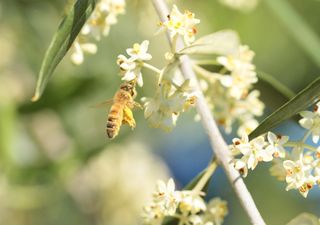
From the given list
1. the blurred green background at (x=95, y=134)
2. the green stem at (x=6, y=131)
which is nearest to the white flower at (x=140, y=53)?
the blurred green background at (x=95, y=134)

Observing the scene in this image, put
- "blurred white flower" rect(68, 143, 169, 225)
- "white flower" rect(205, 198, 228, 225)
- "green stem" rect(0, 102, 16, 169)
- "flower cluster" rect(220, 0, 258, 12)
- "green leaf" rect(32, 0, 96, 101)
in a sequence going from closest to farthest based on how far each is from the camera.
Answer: "green leaf" rect(32, 0, 96, 101), "white flower" rect(205, 198, 228, 225), "flower cluster" rect(220, 0, 258, 12), "green stem" rect(0, 102, 16, 169), "blurred white flower" rect(68, 143, 169, 225)

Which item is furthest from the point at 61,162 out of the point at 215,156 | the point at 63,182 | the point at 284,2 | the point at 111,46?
the point at 215,156

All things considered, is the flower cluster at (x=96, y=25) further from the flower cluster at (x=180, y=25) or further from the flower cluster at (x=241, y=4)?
the flower cluster at (x=241, y=4)

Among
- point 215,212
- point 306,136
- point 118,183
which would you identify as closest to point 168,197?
point 215,212

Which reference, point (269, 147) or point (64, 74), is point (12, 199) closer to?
point (64, 74)

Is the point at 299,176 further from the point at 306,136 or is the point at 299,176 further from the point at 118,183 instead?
the point at 118,183

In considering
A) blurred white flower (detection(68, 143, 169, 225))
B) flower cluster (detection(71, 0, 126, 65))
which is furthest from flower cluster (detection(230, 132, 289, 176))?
blurred white flower (detection(68, 143, 169, 225))

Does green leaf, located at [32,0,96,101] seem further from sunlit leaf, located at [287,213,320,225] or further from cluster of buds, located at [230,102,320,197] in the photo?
sunlit leaf, located at [287,213,320,225]
